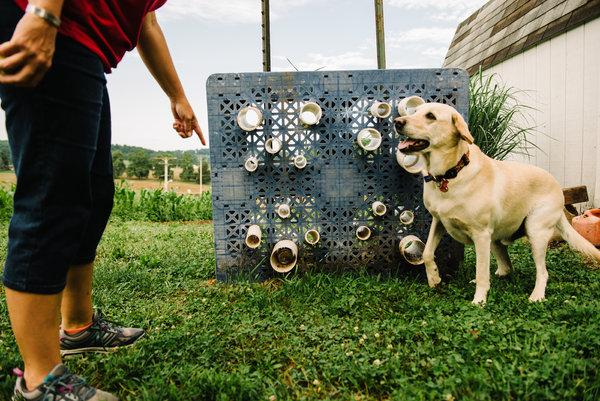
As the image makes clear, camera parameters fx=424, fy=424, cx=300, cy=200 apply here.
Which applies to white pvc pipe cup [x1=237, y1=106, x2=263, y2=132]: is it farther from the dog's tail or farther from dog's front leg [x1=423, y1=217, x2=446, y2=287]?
the dog's tail

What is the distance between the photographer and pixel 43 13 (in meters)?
1.24

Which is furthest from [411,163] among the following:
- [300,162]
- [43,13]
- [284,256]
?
[43,13]

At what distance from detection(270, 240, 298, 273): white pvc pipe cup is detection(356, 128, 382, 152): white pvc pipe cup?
0.95 meters

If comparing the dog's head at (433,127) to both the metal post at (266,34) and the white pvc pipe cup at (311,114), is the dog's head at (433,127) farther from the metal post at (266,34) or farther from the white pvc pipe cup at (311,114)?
the metal post at (266,34)

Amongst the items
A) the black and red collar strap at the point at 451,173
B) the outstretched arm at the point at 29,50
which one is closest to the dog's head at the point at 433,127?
the black and red collar strap at the point at 451,173

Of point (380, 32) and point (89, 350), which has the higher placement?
point (380, 32)

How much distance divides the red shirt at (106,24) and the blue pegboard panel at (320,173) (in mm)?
1541

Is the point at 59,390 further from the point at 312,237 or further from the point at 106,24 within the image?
the point at 312,237

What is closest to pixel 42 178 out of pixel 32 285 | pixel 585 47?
pixel 32 285

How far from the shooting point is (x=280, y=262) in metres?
3.32

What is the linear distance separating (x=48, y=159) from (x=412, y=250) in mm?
2600

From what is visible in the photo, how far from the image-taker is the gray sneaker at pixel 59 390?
1449mm

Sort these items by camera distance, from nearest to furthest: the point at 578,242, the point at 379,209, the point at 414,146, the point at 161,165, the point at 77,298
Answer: the point at 77,298
the point at 414,146
the point at 578,242
the point at 379,209
the point at 161,165

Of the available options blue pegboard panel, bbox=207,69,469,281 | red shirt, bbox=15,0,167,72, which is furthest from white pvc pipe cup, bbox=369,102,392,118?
red shirt, bbox=15,0,167,72
